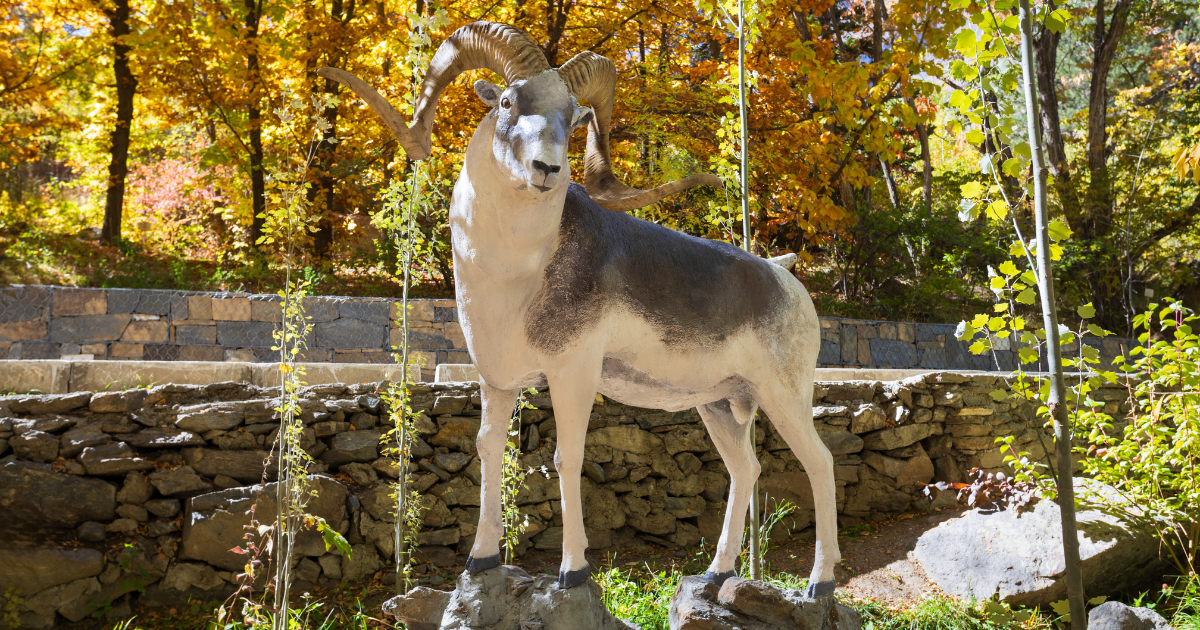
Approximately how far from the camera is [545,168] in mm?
2197

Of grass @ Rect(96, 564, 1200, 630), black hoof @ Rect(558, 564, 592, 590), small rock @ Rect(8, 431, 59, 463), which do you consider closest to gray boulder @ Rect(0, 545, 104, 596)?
grass @ Rect(96, 564, 1200, 630)

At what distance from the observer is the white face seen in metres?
2.21

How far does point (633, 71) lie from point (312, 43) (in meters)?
4.05

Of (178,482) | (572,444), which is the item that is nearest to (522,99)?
(572,444)

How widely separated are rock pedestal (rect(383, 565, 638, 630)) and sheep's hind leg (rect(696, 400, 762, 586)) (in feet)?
1.85

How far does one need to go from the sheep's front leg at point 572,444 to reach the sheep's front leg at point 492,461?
9.5 inches

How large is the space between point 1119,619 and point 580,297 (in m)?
3.10

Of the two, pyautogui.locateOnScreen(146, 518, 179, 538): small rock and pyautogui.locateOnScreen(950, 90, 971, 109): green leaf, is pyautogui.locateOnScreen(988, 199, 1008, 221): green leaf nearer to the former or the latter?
pyautogui.locateOnScreen(950, 90, 971, 109): green leaf

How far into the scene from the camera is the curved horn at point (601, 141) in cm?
257

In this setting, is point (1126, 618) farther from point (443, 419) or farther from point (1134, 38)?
point (1134, 38)

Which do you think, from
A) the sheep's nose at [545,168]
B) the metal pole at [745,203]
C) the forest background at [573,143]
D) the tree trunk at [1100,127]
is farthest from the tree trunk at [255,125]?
the tree trunk at [1100,127]

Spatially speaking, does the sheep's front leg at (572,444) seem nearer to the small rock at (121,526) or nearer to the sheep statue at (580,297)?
the sheep statue at (580,297)

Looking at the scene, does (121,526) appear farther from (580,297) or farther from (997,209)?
(997,209)

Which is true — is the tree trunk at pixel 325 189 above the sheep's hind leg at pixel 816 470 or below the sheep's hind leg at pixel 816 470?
above
